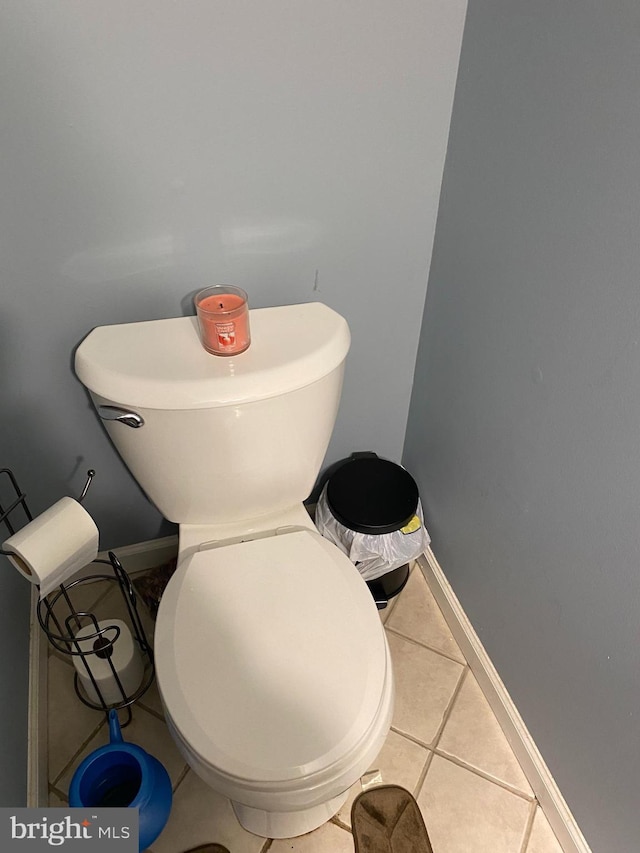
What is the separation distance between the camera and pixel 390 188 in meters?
1.13

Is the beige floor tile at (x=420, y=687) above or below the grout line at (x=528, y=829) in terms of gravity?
above

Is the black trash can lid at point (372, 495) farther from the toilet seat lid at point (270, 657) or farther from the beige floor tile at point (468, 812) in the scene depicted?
the beige floor tile at point (468, 812)

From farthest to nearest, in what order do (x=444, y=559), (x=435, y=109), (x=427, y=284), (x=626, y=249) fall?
(x=444, y=559)
(x=427, y=284)
(x=435, y=109)
(x=626, y=249)

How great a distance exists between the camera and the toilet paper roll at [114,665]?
1258 millimetres

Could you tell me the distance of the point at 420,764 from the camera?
1260mm

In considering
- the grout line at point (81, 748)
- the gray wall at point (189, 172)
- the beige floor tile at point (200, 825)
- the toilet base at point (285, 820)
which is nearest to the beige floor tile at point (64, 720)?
the grout line at point (81, 748)

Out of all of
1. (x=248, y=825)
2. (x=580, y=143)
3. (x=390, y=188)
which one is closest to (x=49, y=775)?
(x=248, y=825)

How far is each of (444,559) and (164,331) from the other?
2.78 ft

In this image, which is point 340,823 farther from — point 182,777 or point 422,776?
point 182,777

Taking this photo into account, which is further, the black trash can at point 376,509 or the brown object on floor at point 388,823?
the black trash can at point 376,509

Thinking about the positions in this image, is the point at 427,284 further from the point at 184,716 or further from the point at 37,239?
the point at 184,716

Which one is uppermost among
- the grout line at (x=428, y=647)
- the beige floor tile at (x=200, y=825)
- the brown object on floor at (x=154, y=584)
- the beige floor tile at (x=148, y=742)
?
the brown object on floor at (x=154, y=584)

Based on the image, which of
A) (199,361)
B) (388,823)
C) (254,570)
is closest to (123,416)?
(199,361)

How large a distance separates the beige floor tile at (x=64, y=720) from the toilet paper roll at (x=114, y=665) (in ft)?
0.13
